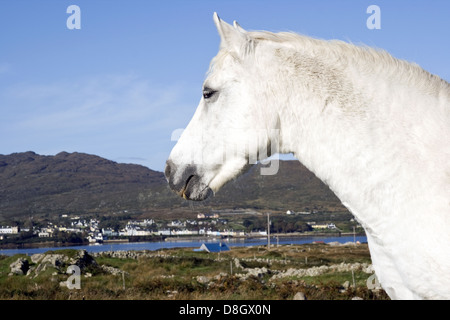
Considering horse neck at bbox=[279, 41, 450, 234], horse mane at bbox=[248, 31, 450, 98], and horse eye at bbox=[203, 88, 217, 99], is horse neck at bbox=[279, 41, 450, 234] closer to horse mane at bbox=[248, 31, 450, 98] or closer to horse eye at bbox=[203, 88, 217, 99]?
horse mane at bbox=[248, 31, 450, 98]

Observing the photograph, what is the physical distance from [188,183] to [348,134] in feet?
4.41

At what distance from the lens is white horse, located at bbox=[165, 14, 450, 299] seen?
9.70 feet

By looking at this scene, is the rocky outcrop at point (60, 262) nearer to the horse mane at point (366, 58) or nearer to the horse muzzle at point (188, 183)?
the horse muzzle at point (188, 183)

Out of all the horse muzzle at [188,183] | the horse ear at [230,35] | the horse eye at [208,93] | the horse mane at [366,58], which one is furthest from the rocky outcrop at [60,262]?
the horse mane at [366,58]

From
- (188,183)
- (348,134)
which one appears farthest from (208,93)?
(348,134)

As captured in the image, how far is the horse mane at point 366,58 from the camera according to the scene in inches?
131

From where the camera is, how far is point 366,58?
3480 mm

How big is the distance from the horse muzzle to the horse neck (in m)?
0.74

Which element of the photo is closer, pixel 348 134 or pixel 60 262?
pixel 348 134

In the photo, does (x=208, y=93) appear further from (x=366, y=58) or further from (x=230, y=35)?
(x=366, y=58)

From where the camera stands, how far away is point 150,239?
183m

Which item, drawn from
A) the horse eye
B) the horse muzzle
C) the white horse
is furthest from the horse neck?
the horse muzzle

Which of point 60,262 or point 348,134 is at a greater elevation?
point 348,134
